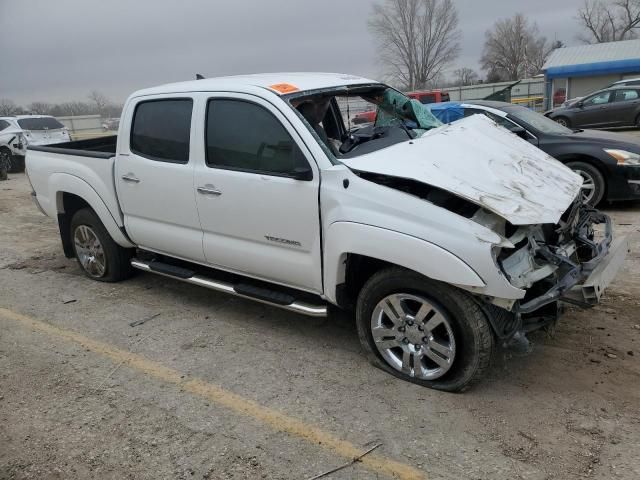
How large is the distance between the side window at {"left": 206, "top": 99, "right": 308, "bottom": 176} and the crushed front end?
4.84 feet

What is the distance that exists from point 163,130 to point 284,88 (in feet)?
4.00

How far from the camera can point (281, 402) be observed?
3465 mm

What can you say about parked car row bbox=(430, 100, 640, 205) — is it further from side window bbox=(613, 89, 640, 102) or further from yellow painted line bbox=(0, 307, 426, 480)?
side window bbox=(613, 89, 640, 102)

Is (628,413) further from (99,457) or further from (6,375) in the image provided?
(6,375)

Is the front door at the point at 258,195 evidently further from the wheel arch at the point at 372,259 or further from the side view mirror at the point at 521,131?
the side view mirror at the point at 521,131

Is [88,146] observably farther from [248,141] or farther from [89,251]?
[248,141]

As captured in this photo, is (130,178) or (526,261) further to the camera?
(130,178)

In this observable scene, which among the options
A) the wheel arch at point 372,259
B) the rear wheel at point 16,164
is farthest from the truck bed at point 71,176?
the rear wheel at point 16,164

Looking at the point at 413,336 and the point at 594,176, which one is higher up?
the point at 594,176

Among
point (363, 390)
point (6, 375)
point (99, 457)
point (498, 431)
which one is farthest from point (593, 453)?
point (6, 375)

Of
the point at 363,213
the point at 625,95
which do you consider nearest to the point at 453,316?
the point at 363,213

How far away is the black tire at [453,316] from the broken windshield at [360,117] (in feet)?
3.19

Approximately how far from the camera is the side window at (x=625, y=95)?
59.6ft

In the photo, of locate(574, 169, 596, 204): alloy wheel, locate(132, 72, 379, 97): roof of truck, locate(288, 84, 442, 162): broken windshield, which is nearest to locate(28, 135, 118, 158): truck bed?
locate(132, 72, 379, 97): roof of truck
